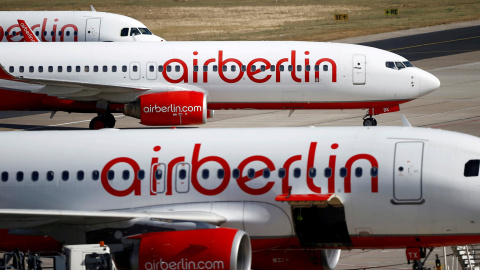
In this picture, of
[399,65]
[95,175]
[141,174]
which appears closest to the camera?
[141,174]

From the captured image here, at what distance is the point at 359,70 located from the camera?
48.1m

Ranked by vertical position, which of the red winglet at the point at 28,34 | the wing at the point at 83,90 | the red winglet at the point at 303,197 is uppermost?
the red winglet at the point at 28,34

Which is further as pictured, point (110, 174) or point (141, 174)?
point (110, 174)

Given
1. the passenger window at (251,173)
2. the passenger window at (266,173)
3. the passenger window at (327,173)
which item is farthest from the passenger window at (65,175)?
the passenger window at (327,173)

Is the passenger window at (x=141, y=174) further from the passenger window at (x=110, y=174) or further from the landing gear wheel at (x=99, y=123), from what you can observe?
the landing gear wheel at (x=99, y=123)

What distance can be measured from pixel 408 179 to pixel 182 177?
564cm

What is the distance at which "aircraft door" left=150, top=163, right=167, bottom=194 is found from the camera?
85.1 ft

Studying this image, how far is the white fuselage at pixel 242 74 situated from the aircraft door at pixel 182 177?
22274mm

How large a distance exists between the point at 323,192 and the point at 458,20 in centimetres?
8561

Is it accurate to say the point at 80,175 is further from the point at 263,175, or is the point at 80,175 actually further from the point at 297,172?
the point at 297,172

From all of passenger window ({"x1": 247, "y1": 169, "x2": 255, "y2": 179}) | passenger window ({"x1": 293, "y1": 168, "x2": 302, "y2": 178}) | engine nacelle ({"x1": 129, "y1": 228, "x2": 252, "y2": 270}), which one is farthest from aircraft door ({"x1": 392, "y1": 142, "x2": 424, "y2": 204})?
engine nacelle ({"x1": 129, "y1": 228, "x2": 252, "y2": 270})

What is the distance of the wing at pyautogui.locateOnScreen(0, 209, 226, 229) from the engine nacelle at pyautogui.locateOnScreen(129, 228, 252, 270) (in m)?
0.76

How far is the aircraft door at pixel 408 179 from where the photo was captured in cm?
2420

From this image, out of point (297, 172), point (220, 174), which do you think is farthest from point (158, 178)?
point (297, 172)
